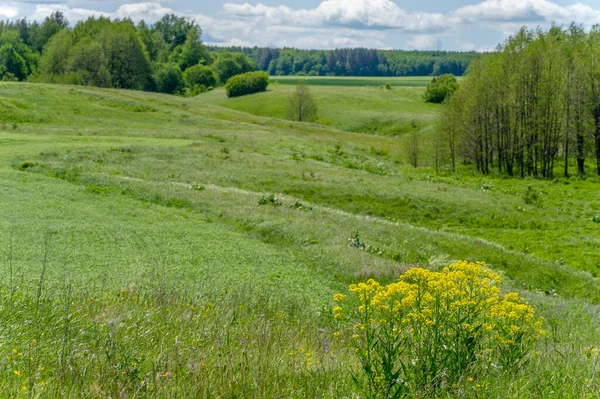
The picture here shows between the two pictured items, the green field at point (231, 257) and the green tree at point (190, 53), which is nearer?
the green field at point (231, 257)

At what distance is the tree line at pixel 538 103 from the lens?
5653cm

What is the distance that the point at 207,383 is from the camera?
5887 mm

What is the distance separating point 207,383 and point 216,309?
3923mm

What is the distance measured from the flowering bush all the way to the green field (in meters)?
0.25

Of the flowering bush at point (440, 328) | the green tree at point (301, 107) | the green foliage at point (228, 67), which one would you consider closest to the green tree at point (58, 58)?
the green tree at point (301, 107)

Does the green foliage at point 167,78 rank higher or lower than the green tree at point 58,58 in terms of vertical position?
lower

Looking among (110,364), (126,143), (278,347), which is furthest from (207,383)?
(126,143)

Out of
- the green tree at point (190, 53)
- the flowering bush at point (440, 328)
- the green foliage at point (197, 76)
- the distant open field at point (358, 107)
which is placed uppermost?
the green tree at point (190, 53)

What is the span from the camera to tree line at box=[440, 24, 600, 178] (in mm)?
56531

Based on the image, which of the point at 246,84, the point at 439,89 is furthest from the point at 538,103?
the point at 246,84

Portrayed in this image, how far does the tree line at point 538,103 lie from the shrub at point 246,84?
104m

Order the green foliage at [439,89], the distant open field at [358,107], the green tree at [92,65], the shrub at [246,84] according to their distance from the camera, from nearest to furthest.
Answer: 1. the green tree at [92,65]
2. the distant open field at [358,107]
3. the green foliage at [439,89]
4. the shrub at [246,84]

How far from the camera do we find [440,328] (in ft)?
21.4

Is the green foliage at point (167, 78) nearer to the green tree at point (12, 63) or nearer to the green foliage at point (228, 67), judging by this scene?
the green tree at point (12, 63)
